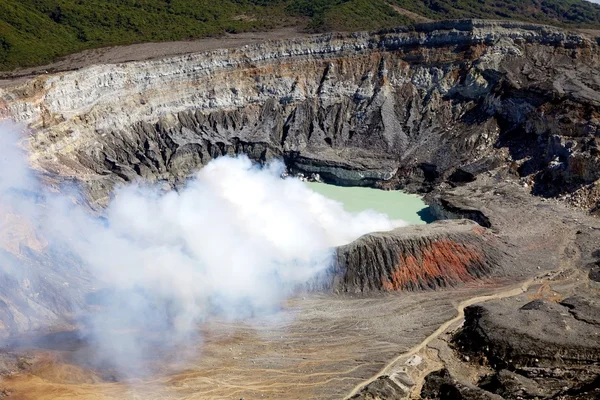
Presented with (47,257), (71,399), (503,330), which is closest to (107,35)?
(47,257)

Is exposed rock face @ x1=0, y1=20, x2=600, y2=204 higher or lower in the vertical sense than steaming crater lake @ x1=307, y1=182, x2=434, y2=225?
higher

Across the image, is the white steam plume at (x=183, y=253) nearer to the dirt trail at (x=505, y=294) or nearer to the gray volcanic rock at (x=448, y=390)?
the dirt trail at (x=505, y=294)

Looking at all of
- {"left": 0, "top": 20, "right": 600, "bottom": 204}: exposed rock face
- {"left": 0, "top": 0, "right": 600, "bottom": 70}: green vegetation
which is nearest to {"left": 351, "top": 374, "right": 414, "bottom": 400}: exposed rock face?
{"left": 0, "top": 20, "right": 600, "bottom": 204}: exposed rock face

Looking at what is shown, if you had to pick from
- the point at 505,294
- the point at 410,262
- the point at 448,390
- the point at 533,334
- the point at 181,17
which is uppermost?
the point at 181,17

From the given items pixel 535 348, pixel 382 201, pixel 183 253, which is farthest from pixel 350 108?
pixel 535 348

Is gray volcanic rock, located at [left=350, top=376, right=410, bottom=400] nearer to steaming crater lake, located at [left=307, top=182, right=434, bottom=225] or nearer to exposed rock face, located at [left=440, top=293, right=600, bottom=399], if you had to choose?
exposed rock face, located at [left=440, top=293, right=600, bottom=399]

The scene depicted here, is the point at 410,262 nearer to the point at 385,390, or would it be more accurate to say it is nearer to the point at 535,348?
the point at 535,348
